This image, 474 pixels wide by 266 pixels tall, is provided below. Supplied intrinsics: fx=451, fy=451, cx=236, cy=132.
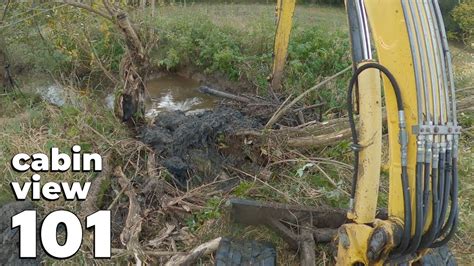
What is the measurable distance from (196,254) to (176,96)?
15.1 ft

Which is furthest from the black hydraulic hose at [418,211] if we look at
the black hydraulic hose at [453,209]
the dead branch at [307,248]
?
the dead branch at [307,248]

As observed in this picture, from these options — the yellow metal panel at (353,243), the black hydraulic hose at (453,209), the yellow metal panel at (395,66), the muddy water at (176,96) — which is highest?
the yellow metal panel at (395,66)

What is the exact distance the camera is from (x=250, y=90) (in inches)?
258

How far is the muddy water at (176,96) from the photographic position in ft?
21.8

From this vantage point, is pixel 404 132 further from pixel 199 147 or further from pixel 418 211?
pixel 199 147

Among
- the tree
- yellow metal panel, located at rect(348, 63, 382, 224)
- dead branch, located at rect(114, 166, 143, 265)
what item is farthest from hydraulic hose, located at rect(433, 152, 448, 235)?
the tree

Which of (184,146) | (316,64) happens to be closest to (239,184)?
(184,146)

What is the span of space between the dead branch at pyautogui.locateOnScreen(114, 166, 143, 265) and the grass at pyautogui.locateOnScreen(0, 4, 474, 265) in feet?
1.16

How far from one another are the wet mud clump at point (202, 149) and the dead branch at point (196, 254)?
38.2 inches

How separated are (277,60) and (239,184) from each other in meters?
2.09

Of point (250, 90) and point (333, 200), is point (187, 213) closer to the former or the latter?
point (333, 200)

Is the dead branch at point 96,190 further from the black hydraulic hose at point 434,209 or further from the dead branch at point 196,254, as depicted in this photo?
the black hydraulic hose at point 434,209

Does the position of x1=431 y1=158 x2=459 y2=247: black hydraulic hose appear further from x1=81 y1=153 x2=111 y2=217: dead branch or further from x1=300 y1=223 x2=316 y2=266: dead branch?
x1=81 y1=153 x2=111 y2=217: dead branch

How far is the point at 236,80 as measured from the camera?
723 cm
